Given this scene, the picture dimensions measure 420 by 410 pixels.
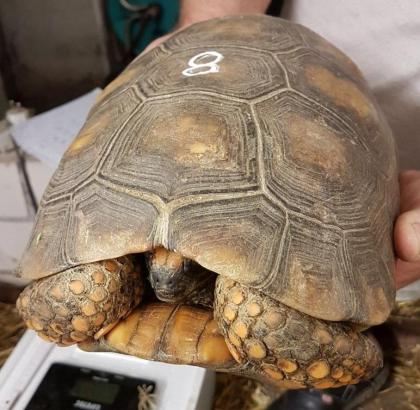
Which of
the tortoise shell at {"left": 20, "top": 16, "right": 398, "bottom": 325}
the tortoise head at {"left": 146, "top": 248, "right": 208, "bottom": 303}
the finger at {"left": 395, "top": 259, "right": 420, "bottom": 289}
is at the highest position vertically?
the tortoise shell at {"left": 20, "top": 16, "right": 398, "bottom": 325}

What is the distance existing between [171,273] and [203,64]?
13.7 inches

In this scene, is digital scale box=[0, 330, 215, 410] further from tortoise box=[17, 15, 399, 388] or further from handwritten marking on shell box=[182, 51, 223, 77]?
handwritten marking on shell box=[182, 51, 223, 77]

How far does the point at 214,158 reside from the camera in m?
0.78

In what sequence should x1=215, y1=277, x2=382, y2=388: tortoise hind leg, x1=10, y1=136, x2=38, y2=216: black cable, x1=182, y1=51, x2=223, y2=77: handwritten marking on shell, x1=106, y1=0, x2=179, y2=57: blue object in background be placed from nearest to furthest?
x1=215, y1=277, x2=382, y2=388: tortoise hind leg, x1=182, y1=51, x2=223, y2=77: handwritten marking on shell, x1=10, y1=136, x2=38, y2=216: black cable, x1=106, y1=0, x2=179, y2=57: blue object in background

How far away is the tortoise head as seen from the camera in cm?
78

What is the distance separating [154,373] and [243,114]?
616mm

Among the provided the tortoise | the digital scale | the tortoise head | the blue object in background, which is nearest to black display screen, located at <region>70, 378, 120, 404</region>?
the digital scale

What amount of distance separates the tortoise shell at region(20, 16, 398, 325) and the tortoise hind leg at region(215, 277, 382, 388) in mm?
25

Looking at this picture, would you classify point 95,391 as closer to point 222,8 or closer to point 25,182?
point 25,182

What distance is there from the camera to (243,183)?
77cm

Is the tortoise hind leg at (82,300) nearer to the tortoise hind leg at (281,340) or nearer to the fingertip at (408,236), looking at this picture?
the tortoise hind leg at (281,340)

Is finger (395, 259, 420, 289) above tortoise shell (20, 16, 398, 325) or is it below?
below

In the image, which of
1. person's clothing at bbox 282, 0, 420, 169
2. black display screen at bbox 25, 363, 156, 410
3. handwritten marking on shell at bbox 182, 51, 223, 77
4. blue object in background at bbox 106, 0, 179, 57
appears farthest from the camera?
blue object in background at bbox 106, 0, 179, 57

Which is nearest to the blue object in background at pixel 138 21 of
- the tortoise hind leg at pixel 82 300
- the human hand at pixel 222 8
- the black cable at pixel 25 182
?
the human hand at pixel 222 8
